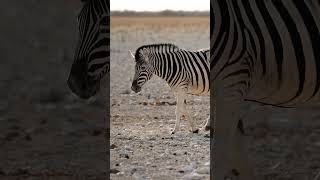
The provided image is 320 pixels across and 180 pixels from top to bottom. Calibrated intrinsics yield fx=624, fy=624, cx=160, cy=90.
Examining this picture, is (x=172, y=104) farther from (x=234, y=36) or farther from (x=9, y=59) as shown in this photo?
(x=234, y=36)

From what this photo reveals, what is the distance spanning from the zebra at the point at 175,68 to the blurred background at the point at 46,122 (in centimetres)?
76

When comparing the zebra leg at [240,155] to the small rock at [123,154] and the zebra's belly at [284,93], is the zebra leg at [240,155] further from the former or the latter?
the small rock at [123,154]

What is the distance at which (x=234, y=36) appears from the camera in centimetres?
282

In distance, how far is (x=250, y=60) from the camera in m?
2.81

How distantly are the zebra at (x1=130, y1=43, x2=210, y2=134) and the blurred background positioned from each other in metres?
0.76

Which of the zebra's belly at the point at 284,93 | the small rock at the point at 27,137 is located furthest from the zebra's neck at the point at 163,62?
the zebra's belly at the point at 284,93

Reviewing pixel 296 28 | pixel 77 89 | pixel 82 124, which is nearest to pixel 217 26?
pixel 296 28

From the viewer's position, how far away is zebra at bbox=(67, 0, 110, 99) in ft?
10.3

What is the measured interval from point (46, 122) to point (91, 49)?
2.41 meters

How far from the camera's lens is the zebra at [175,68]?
6.19 meters

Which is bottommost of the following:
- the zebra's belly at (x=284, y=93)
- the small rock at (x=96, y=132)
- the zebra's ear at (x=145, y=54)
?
the small rock at (x=96, y=132)

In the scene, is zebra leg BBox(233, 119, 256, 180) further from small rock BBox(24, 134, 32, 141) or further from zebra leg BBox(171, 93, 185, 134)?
zebra leg BBox(171, 93, 185, 134)

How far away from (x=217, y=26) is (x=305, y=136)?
224 cm

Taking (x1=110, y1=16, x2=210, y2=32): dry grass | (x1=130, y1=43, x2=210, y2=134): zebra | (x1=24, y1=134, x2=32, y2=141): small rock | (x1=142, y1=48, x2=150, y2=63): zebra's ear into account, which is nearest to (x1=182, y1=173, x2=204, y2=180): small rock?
(x1=24, y1=134, x2=32, y2=141): small rock
